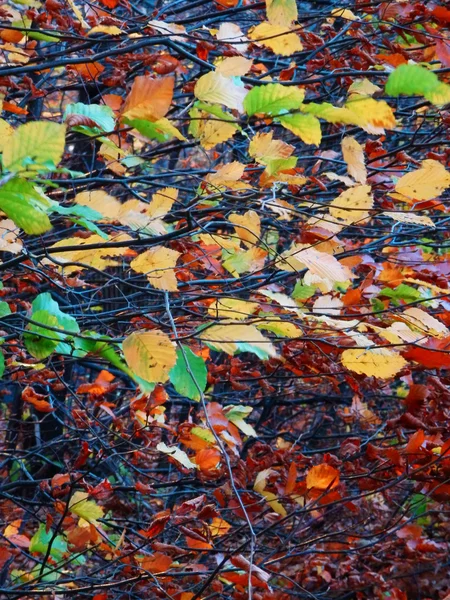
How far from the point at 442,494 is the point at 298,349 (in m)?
0.67

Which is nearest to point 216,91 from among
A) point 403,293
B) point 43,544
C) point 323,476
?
point 403,293

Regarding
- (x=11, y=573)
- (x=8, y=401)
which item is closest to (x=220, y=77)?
(x=11, y=573)

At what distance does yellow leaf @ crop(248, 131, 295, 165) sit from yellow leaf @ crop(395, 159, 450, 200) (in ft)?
0.92

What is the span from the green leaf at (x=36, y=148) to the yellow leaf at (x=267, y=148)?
2.49 feet

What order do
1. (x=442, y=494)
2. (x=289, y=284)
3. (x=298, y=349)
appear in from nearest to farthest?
(x=442, y=494) < (x=298, y=349) < (x=289, y=284)

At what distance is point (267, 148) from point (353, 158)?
0.83 feet

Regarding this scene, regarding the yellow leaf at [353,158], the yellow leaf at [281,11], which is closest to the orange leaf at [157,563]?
the yellow leaf at [353,158]

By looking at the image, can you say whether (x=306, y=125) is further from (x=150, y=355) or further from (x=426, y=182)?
(x=150, y=355)

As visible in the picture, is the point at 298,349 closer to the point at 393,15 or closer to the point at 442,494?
the point at 442,494

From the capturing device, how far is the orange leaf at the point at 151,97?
3.81ft

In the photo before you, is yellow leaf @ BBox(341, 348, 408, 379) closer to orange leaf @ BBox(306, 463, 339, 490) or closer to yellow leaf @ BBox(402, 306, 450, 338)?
yellow leaf @ BBox(402, 306, 450, 338)

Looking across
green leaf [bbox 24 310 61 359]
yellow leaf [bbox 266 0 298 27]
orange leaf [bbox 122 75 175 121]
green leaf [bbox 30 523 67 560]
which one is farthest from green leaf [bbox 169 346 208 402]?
green leaf [bbox 30 523 67 560]

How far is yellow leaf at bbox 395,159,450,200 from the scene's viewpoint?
148cm

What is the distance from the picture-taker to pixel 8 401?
5.15m
